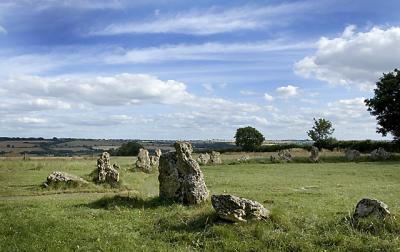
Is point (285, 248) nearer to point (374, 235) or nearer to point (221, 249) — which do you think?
point (221, 249)

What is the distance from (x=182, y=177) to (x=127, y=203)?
2.64 m

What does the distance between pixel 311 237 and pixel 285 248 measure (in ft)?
3.24

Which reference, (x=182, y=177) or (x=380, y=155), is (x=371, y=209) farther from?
(x=380, y=155)

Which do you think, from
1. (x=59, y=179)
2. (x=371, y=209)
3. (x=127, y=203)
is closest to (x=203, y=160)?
(x=59, y=179)

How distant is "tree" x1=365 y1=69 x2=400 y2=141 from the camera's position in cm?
7119

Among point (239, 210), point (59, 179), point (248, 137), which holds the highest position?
point (248, 137)

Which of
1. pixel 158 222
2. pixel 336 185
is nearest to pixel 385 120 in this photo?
pixel 336 185

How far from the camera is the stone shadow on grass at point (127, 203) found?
2059cm

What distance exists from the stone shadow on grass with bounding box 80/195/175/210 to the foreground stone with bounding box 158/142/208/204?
576 millimetres

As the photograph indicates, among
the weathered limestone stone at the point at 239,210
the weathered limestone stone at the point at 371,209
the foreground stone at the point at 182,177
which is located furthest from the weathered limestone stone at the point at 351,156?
the weathered limestone stone at the point at 239,210

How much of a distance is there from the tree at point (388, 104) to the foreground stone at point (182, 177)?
55.6 m

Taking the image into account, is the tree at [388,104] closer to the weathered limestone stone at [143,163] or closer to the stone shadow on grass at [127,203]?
the weathered limestone stone at [143,163]

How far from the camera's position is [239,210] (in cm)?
1547

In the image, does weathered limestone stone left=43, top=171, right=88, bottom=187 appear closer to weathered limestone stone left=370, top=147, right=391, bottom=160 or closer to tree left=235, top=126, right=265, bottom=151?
weathered limestone stone left=370, top=147, right=391, bottom=160
